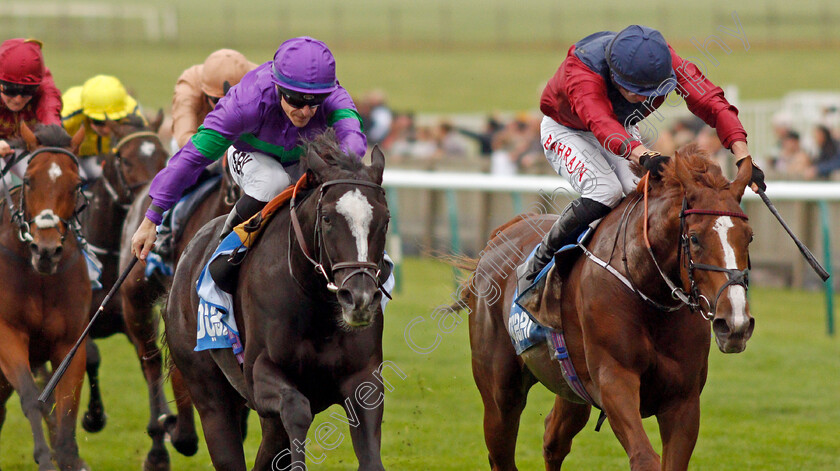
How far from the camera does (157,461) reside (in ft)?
22.0

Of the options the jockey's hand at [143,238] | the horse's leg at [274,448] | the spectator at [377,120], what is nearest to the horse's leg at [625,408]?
the horse's leg at [274,448]

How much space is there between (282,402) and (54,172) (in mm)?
2383

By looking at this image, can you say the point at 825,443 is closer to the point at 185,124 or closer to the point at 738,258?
the point at 738,258

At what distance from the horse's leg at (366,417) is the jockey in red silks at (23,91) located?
2.81 m

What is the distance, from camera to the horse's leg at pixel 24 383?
18.8ft

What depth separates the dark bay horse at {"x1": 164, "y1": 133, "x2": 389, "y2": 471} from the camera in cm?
421

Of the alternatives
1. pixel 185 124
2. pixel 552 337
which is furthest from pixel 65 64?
pixel 552 337

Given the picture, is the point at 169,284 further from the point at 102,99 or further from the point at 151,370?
the point at 102,99

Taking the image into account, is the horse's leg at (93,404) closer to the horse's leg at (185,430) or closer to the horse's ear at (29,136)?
the horse's leg at (185,430)

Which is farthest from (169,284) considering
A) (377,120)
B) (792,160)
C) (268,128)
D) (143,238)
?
(377,120)

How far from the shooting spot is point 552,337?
5203 mm

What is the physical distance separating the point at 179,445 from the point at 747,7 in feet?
192

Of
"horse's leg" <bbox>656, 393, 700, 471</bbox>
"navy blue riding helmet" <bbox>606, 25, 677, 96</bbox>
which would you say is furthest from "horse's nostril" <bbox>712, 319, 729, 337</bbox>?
"navy blue riding helmet" <bbox>606, 25, 677, 96</bbox>

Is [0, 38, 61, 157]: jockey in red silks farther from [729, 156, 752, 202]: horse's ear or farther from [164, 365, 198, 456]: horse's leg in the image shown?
[729, 156, 752, 202]: horse's ear
